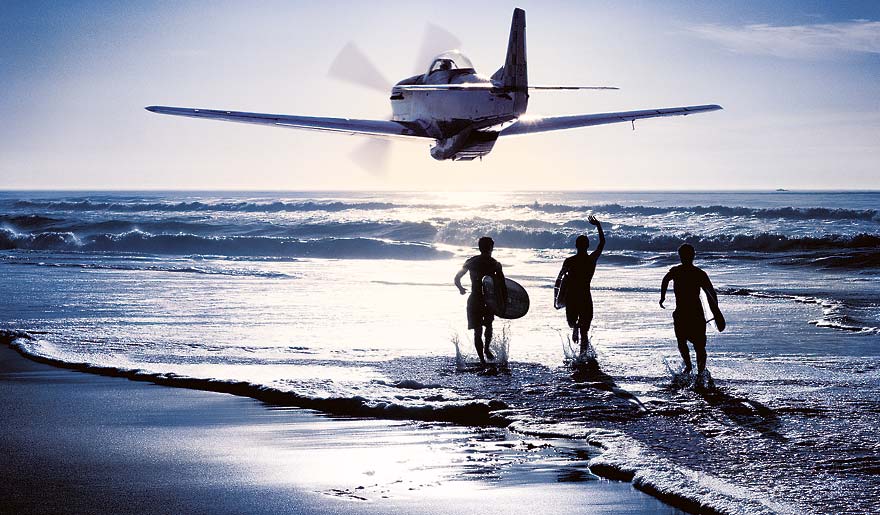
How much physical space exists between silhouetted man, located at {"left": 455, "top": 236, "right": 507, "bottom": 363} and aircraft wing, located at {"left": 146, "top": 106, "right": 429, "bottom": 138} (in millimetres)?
10692

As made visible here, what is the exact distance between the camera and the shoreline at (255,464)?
6512mm

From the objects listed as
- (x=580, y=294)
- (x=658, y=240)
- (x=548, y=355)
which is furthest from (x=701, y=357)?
(x=658, y=240)

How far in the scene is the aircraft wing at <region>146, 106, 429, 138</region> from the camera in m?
22.1

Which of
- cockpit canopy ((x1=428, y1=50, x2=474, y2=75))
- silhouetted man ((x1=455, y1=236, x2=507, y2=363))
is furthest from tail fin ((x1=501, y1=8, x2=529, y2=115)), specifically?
silhouetted man ((x1=455, y1=236, x2=507, y2=363))

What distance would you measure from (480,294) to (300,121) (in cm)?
1118

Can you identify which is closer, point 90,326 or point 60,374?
point 60,374

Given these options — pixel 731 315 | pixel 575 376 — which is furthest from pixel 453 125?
pixel 575 376

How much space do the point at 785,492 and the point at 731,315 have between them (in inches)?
487

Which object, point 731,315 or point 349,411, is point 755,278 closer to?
point 731,315

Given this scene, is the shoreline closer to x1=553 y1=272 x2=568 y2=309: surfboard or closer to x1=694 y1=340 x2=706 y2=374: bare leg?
x1=694 y1=340 x2=706 y2=374: bare leg

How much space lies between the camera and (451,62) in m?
25.8

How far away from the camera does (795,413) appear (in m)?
9.18

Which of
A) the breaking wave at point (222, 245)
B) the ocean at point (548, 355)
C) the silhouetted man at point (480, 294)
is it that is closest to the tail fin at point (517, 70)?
the ocean at point (548, 355)

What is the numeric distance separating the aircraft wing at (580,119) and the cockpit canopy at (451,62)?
88.3 inches
